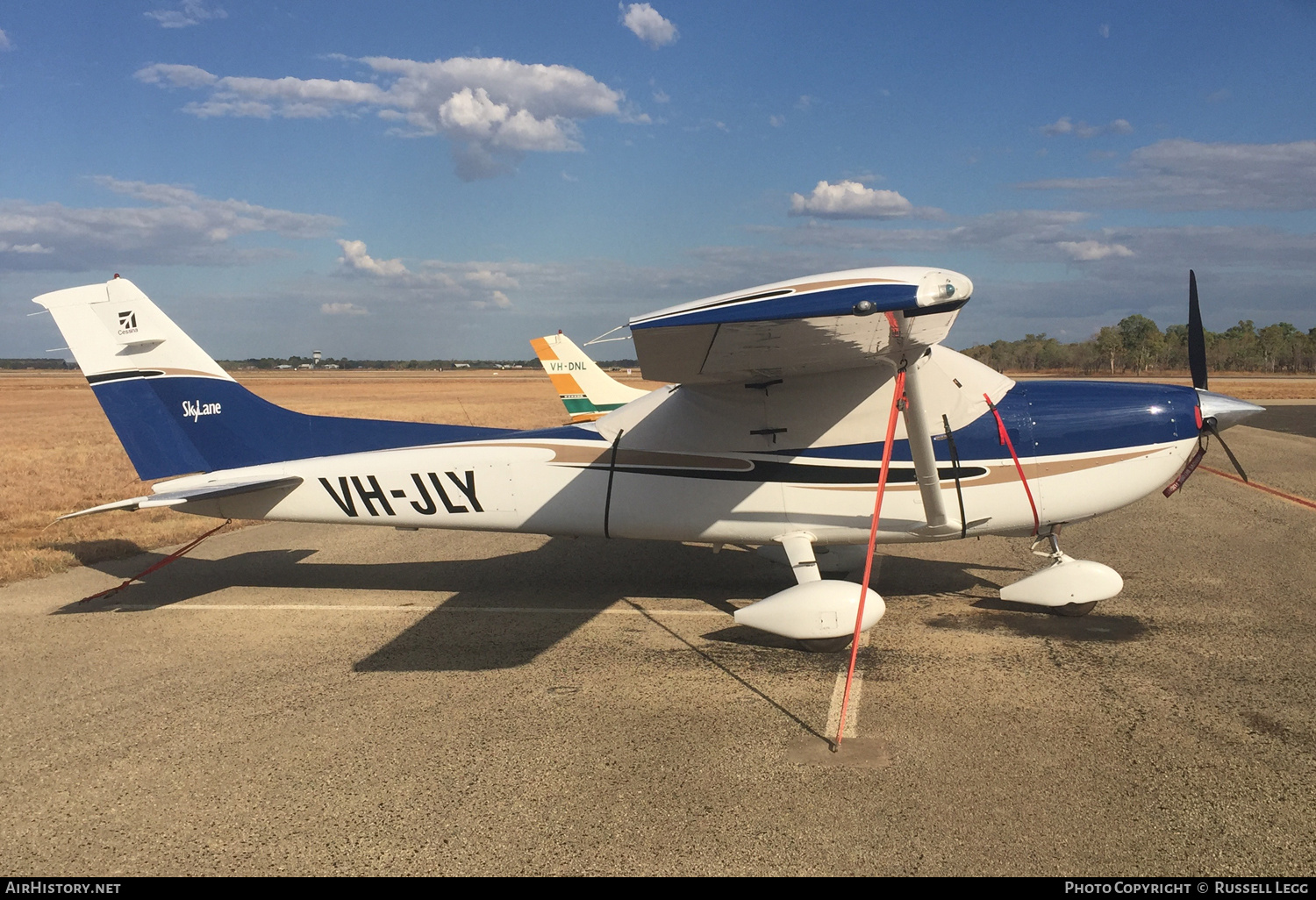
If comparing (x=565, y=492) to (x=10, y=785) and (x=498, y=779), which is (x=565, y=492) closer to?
(x=498, y=779)

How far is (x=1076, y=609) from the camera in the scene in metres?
6.45

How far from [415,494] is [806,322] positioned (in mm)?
4220

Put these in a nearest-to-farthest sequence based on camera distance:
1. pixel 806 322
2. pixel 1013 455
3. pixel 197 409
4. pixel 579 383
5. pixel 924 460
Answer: pixel 806 322, pixel 924 460, pixel 1013 455, pixel 197 409, pixel 579 383

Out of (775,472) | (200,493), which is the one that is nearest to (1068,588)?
(775,472)

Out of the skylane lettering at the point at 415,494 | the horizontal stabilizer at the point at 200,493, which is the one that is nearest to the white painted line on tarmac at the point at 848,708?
the skylane lettering at the point at 415,494

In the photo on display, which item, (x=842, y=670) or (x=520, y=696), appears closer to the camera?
(x=520, y=696)

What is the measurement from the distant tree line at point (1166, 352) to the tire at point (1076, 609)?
72723mm

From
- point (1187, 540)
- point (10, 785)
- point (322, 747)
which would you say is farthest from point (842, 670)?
point (1187, 540)

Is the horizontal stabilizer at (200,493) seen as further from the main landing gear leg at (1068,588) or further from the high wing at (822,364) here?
the main landing gear leg at (1068,588)

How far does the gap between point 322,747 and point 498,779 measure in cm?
120

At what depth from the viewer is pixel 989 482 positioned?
6.32m

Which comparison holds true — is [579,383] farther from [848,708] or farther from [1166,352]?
[1166,352]

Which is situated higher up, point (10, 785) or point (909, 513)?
point (909, 513)

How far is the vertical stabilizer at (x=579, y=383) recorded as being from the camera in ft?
65.8
